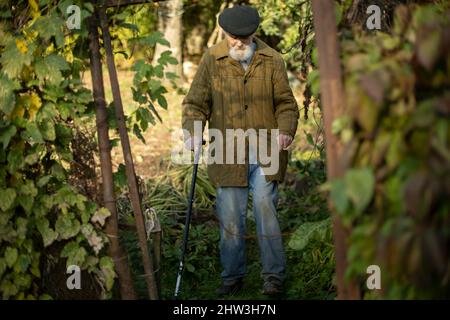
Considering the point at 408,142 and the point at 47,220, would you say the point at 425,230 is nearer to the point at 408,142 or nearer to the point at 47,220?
the point at 408,142

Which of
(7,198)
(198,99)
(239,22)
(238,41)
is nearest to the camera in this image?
(7,198)

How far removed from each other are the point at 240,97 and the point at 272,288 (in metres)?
1.33

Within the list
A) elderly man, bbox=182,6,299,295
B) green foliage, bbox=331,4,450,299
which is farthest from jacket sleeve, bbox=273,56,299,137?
green foliage, bbox=331,4,450,299

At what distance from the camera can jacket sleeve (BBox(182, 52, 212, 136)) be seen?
19.4ft

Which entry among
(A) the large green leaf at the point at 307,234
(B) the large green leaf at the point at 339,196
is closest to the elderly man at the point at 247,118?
(A) the large green leaf at the point at 307,234

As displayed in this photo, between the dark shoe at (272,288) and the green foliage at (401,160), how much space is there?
208 centimetres

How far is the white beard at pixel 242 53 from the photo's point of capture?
19.3 ft

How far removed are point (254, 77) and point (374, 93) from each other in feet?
8.20

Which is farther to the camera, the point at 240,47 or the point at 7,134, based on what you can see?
the point at 240,47

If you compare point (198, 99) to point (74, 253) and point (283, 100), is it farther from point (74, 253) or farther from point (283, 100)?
point (74, 253)

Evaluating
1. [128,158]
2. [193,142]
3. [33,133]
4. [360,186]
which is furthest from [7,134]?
[360,186]

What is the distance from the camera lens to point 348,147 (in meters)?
3.64

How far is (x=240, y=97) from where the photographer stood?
587 centimetres
